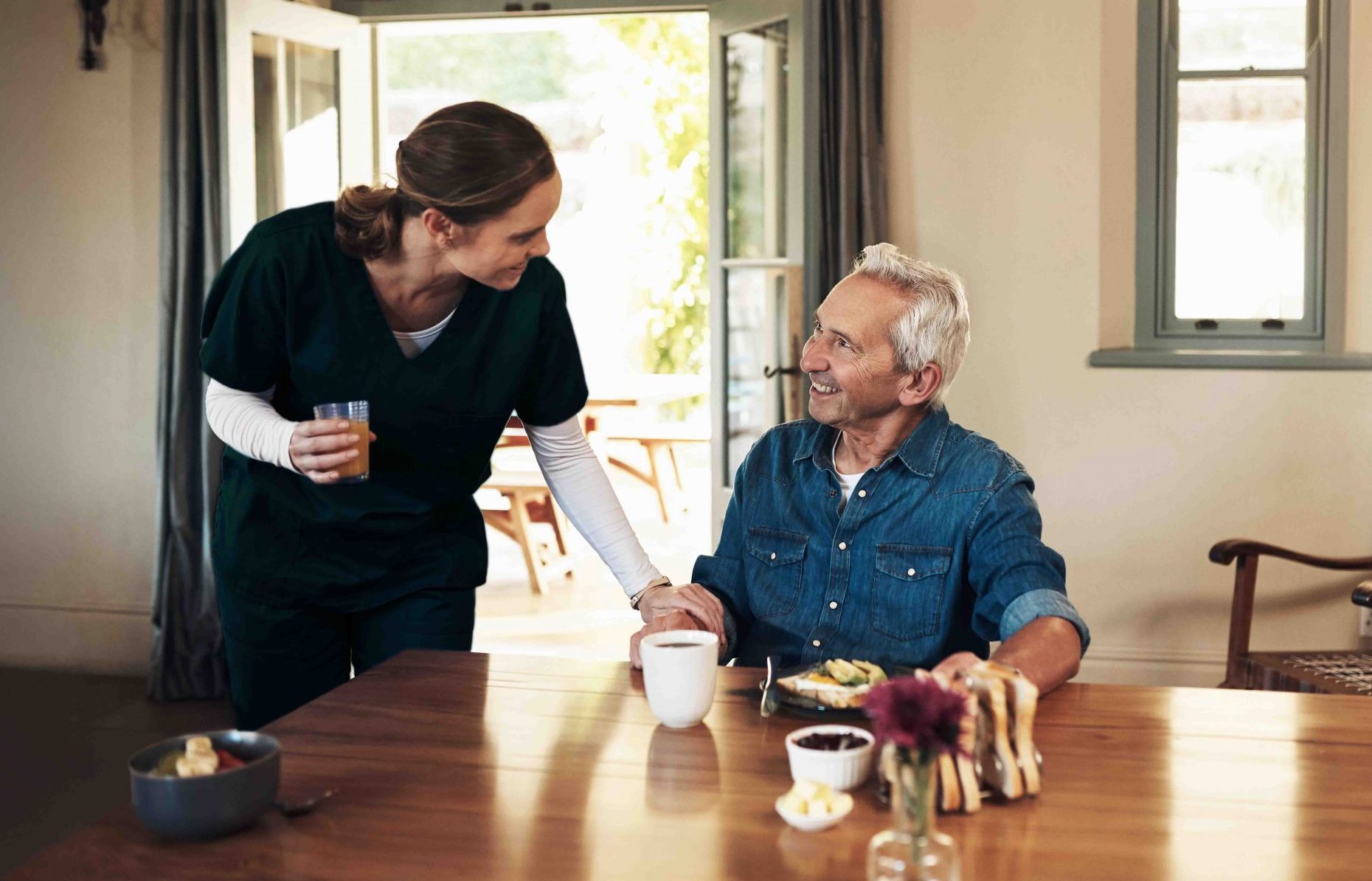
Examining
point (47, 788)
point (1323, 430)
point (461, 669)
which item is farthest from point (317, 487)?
point (1323, 430)

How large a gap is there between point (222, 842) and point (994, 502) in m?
1.10

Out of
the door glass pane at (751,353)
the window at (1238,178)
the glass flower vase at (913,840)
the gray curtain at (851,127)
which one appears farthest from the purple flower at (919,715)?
the window at (1238,178)

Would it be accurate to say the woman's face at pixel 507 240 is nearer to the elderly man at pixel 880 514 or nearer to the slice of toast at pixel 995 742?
the elderly man at pixel 880 514

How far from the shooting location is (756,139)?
Answer: 418cm

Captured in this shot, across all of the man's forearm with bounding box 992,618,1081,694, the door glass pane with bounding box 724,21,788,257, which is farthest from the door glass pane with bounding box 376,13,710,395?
the man's forearm with bounding box 992,618,1081,694

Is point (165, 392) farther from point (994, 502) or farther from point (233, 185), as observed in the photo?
point (994, 502)

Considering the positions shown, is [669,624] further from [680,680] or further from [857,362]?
[857,362]

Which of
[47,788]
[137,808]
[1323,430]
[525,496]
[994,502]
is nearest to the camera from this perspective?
[137,808]

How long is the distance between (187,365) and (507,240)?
251 centimetres

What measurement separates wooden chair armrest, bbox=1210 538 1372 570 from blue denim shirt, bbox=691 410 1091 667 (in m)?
1.49

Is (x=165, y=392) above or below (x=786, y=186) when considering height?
below

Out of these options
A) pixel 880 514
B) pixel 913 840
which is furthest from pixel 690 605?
pixel 913 840

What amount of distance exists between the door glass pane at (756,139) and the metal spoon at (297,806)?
121 inches

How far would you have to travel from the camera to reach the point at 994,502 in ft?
6.08
